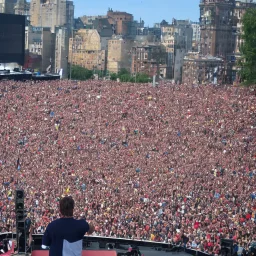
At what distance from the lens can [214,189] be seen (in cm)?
2423

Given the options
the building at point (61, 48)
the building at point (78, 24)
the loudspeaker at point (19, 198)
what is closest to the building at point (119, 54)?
the building at point (61, 48)

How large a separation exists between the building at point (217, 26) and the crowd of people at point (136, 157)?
180 feet

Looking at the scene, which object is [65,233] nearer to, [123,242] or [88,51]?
[123,242]

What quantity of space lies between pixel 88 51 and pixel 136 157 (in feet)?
324

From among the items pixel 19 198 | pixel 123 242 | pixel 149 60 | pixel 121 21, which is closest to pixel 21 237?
pixel 19 198

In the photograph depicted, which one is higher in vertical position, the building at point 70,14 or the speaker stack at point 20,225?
the building at point 70,14

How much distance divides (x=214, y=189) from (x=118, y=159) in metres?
5.65

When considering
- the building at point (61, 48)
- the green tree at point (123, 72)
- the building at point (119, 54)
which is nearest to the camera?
the green tree at point (123, 72)

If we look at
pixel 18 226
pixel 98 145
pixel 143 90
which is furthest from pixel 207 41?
pixel 18 226

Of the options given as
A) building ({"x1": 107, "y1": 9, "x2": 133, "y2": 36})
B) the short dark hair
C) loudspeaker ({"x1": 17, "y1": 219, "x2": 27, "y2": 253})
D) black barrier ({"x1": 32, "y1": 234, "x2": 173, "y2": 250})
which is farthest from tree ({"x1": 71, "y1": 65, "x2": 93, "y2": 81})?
the short dark hair

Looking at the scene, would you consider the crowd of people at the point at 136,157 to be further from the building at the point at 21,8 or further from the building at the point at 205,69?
the building at the point at 21,8

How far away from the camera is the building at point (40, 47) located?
11222 cm

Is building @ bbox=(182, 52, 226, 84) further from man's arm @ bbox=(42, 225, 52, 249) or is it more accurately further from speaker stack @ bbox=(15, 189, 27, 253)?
man's arm @ bbox=(42, 225, 52, 249)

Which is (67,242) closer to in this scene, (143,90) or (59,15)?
(143,90)
